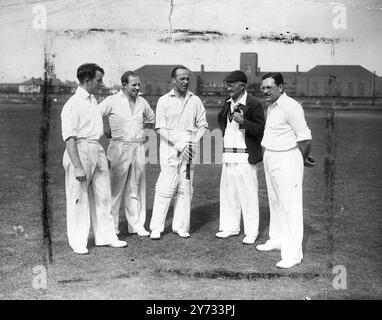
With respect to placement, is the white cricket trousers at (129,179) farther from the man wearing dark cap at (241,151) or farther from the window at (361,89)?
the window at (361,89)

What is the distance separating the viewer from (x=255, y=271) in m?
4.88

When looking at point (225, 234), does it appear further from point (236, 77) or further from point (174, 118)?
point (236, 77)

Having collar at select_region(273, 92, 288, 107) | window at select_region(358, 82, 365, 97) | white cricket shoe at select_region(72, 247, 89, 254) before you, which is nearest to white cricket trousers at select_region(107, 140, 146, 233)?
white cricket shoe at select_region(72, 247, 89, 254)

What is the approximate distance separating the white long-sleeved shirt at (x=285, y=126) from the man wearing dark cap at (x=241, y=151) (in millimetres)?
589

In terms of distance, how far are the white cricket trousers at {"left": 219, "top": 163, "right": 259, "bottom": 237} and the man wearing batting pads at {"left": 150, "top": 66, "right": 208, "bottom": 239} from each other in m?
0.52

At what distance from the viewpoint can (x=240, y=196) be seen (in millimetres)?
6055

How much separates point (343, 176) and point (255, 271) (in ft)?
21.5

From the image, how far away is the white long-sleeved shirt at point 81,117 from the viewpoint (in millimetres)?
5148

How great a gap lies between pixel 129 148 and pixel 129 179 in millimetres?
458

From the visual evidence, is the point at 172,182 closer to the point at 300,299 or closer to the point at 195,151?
the point at 195,151

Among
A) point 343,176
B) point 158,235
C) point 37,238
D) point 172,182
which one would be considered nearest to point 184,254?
→ point 158,235

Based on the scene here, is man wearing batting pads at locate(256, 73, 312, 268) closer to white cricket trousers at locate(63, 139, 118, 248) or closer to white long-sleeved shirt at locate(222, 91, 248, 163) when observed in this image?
white long-sleeved shirt at locate(222, 91, 248, 163)

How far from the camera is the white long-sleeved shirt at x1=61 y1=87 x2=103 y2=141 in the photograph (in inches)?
203

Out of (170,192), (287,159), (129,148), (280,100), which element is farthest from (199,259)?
(280,100)
